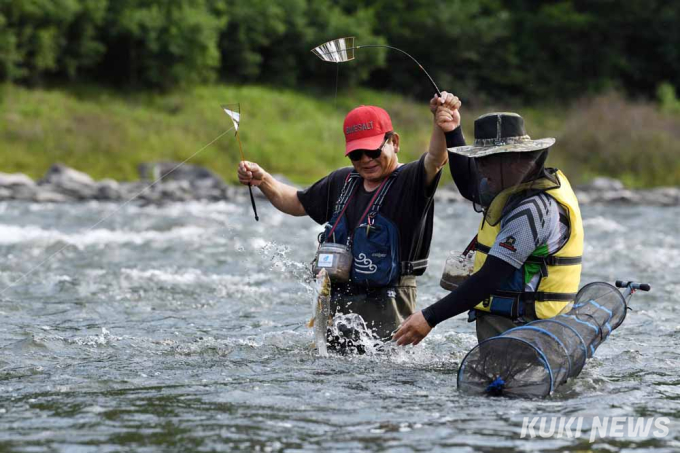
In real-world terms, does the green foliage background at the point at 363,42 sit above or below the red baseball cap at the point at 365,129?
above

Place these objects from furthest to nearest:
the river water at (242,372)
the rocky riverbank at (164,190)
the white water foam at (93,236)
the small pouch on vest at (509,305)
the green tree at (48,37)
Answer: the green tree at (48,37), the rocky riverbank at (164,190), the white water foam at (93,236), the small pouch on vest at (509,305), the river water at (242,372)

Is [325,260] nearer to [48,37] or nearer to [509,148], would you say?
[509,148]

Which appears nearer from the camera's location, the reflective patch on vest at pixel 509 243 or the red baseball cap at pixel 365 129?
the reflective patch on vest at pixel 509 243

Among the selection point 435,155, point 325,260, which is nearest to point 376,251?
point 325,260

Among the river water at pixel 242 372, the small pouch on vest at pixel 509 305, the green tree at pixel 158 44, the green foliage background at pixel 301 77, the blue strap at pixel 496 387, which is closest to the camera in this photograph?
the river water at pixel 242 372

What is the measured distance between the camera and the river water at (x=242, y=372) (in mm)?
4812

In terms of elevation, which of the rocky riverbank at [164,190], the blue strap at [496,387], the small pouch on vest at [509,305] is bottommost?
the blue strap at [496,387]

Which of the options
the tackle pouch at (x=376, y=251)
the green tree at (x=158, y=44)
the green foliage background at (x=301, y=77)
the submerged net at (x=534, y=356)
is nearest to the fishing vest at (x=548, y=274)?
the submerged net at (x=534, y=356)

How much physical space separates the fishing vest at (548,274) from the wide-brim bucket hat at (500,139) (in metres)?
0.31

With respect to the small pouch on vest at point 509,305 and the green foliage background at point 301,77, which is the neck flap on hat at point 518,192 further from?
the green foliage background at point 301,77

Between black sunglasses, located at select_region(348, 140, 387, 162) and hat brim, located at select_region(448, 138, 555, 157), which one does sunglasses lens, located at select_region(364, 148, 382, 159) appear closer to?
black sunglasses, located at select_region(348, 140, 387, 162)

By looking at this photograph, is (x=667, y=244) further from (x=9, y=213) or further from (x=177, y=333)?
(x=9, y=213)

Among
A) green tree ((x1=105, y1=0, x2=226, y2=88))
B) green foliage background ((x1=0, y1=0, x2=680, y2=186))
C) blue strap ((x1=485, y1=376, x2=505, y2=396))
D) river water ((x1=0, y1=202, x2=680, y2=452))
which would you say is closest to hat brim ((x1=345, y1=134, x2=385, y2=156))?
river water ((x1=0, y1=202, x2=680, y2=452))

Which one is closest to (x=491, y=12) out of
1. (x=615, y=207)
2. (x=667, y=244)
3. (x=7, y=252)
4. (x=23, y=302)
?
(x=615, y=207)
